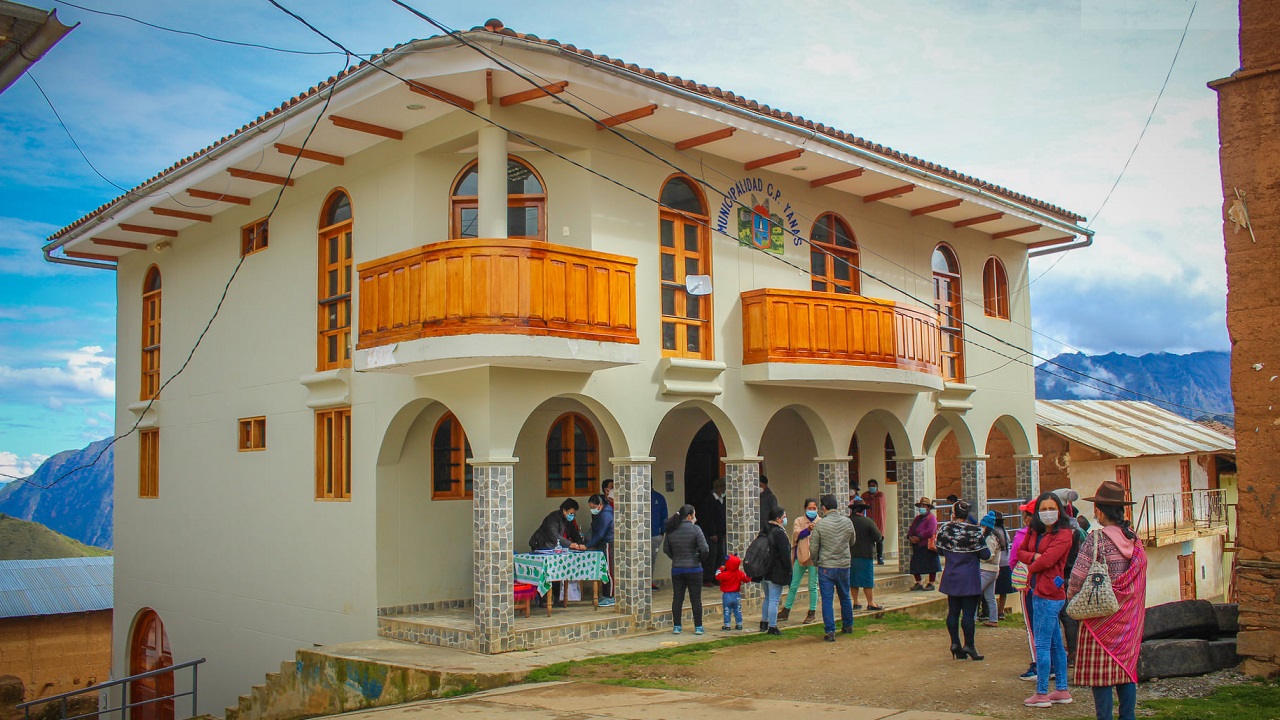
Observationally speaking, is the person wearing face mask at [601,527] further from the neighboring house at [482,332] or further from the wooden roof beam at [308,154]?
the wooden roof beam at [308,154]

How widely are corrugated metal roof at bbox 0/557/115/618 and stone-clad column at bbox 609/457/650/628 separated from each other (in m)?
18.3

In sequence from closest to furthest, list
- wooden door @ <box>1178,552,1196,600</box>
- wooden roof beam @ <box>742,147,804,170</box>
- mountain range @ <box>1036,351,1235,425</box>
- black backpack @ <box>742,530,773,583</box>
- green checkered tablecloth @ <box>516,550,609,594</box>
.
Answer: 1. black backpack @ <box>742,530,773,583</box>
2. green checkered tablecloth @ <box>516,550,609,594</box>
3. wooden roof beam @ <box>742,147,804,170</box>
4. wooden door @ <box>1178,552,1196,600</box>
5. mountain range @ <box>1036,351,1235,425</box>

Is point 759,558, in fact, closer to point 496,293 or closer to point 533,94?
point 496,293

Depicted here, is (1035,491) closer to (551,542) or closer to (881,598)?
(881,598)

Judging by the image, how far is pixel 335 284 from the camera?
15.7m

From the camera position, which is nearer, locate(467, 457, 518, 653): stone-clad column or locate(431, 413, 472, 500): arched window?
locate(467, 457, 518, 653): stone-clad column

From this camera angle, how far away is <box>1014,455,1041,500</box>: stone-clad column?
72.5 ft

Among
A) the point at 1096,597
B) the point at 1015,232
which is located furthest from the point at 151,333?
the point at 1096,597

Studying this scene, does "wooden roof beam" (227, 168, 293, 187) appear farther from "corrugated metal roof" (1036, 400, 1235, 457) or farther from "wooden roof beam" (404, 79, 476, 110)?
"corrugated metal roof" (1036, 400, 1235, 457)

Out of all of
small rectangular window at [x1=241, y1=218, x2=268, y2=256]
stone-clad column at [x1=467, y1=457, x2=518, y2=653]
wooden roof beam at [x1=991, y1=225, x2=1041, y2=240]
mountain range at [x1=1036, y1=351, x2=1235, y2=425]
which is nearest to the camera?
stone-clad column at [x1=467, y1=457, x2=518, y2=653]

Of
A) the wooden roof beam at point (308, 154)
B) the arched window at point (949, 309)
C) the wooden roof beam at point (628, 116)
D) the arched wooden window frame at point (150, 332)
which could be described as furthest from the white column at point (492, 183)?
the arched window at point (949, 309)

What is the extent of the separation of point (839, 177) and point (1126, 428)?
16882mm

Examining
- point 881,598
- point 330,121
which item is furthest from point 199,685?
point 881,598

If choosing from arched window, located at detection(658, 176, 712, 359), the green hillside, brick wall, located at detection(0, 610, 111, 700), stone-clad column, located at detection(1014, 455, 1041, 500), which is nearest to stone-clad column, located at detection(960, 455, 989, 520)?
stone-clad column, located at detection(1014, 455, 1041, 500)
